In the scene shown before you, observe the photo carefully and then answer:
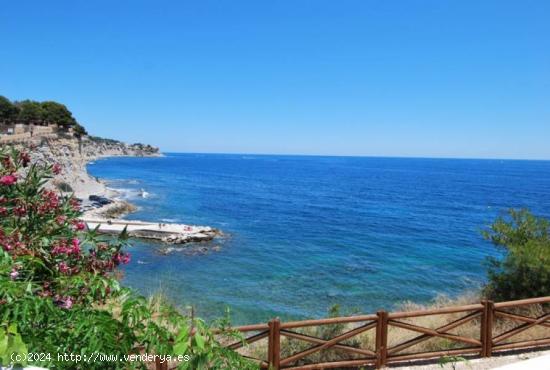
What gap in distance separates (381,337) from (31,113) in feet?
253

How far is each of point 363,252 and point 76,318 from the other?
103 feet

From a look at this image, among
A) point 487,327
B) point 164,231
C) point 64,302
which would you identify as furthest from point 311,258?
point 64,302

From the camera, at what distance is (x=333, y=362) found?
834 centimetres

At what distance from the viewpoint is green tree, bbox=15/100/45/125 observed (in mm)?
67250

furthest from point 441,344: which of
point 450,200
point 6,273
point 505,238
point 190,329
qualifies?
point 450,200

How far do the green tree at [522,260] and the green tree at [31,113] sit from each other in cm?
7488

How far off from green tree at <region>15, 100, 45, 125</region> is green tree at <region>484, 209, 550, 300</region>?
7488 cm

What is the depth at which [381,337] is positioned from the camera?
324 inches

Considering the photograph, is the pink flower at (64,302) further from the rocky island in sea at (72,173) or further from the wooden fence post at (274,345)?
the rocky island in sea at (72,173)

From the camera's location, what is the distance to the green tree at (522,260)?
11.3m

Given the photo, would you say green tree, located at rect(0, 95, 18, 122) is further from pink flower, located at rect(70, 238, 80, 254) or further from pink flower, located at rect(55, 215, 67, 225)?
pink flower, located at rect(70, 238, 80, 254)

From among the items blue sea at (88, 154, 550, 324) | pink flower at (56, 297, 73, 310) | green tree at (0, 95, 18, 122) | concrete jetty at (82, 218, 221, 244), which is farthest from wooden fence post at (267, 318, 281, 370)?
green tree at (0, 95, 18, 122)

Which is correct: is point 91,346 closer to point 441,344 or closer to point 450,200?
point 441,344

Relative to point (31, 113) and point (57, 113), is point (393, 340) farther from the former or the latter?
point (57, 113)
